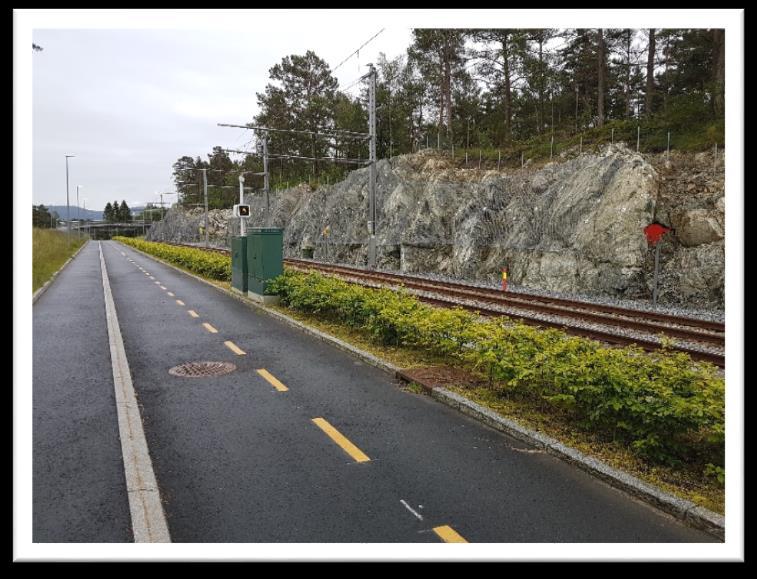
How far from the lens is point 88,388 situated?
8.88m

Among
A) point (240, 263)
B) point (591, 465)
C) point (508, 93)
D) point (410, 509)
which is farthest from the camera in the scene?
point (508, 93)

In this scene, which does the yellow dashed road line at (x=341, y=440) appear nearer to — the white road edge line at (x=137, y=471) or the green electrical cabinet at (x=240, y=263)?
the white road edge line at (x=137, y=471)

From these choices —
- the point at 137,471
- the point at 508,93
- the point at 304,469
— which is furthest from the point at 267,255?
the point at 508,93

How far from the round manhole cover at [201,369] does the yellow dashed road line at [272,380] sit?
2.01 ft

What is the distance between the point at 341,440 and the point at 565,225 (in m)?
20.3

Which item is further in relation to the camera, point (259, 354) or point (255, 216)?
point (255, 216)

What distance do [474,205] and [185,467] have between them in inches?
1050

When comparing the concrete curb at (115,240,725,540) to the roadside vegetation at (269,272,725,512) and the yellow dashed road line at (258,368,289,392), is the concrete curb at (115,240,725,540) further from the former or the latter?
the yellow dashed road line at (258,368,289,392)

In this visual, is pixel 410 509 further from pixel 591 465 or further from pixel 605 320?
pixel 605 320

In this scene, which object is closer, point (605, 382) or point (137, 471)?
point (137, 471)

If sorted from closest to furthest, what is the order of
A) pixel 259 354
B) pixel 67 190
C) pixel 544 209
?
pixel 259 354 → pixel 544 209 → pixel 67 190

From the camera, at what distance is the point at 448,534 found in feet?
14.5
